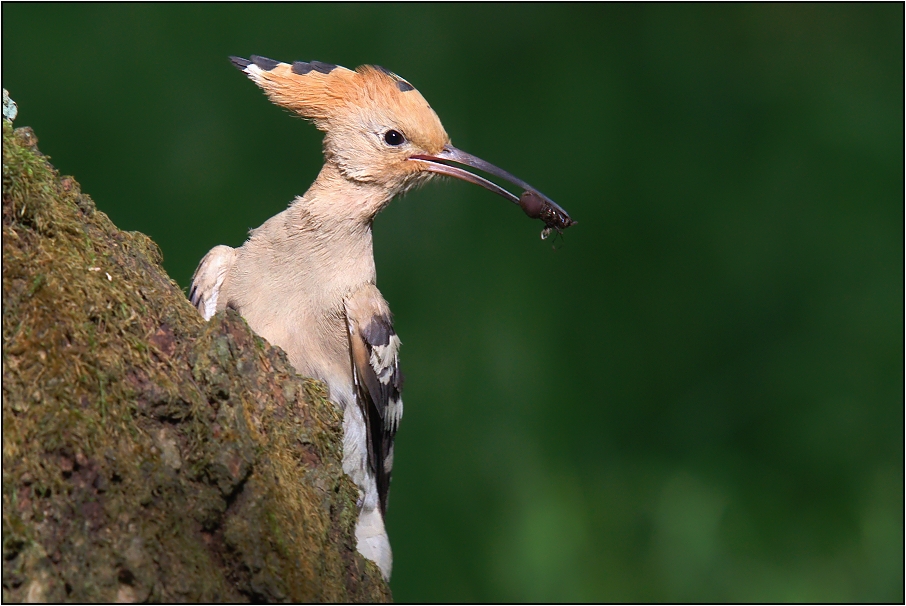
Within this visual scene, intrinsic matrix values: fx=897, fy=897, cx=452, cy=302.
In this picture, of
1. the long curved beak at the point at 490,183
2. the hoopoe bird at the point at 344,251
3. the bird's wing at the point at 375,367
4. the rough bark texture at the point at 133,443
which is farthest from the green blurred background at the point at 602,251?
the rough bark texture at the point at 133,443

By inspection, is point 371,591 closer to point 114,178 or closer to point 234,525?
point 234,525

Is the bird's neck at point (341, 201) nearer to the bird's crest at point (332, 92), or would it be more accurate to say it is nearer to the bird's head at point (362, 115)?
the bird's head at point (362, 115)

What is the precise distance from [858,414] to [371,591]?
3.77m

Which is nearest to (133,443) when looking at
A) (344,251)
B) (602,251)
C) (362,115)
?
(344,251)

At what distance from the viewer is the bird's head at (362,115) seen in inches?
115

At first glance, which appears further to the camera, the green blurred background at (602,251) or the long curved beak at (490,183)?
the green blurred background at (602,251)

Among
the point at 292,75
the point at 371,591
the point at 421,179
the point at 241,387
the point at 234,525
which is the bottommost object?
the point at 371,591

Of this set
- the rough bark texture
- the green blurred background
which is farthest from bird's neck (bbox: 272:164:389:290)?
the green blurred background

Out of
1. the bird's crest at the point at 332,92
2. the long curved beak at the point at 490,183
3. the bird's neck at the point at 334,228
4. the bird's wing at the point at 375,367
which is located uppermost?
the bird's crest at the point at 332,92

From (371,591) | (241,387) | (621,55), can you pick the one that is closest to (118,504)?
(241,387)

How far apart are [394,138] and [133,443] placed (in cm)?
162

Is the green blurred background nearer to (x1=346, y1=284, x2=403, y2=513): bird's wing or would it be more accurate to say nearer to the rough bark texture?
(x1=346, y1=284, x2=403, y2=513): bird's wing

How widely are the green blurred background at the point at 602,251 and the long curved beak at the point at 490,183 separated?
1725 millimetres

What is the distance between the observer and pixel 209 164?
459cm
